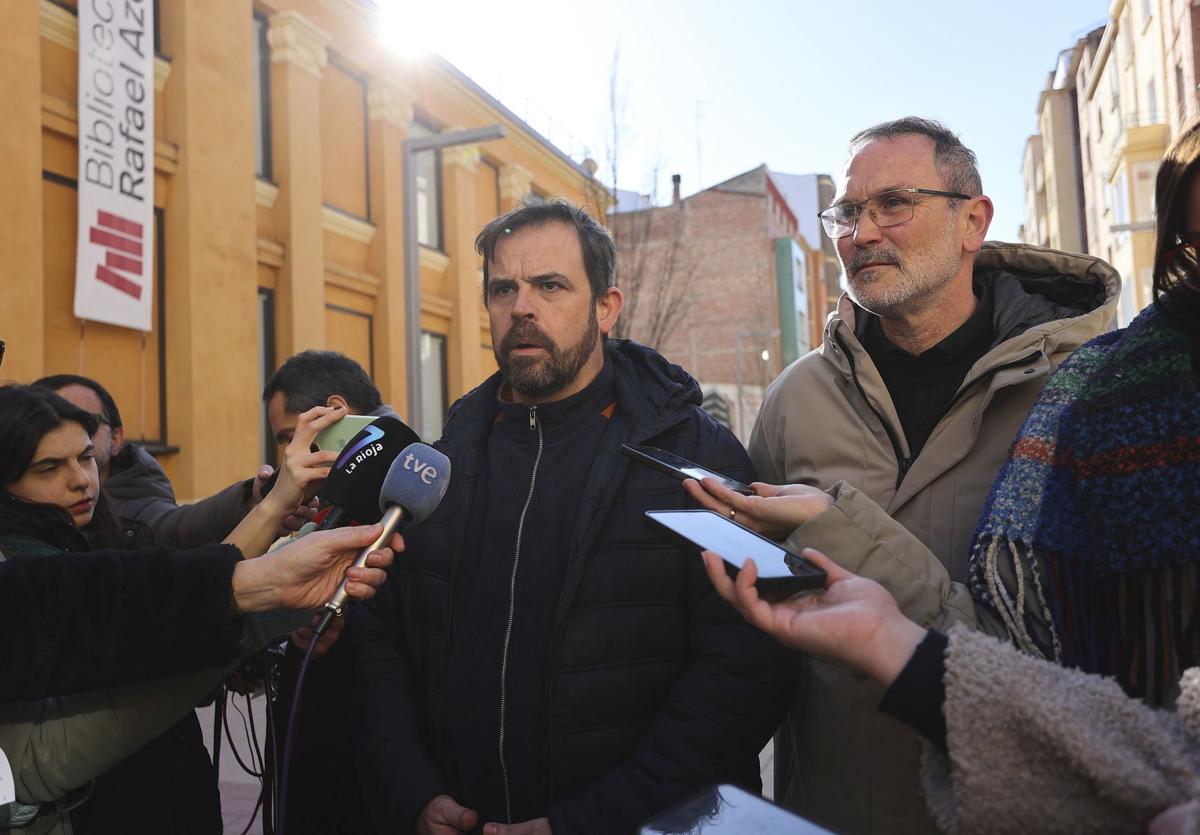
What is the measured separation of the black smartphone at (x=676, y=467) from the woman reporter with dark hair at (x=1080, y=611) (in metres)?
0.08

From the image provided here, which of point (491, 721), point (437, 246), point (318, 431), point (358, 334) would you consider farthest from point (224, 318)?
point (491, 721)

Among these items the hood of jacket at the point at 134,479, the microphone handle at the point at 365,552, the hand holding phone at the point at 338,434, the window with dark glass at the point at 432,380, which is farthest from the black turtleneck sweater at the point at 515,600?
the window with dark glass at the point at 432,380

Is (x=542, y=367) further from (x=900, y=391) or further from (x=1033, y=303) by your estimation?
(x=1033, y=303)

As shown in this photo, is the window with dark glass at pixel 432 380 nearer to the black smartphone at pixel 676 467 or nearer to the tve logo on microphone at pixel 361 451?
the tve logo on microphone at pixel 361 451

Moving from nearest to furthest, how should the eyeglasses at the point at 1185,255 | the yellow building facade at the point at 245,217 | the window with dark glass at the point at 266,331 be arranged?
1. the eyeglasses at the point at 1185,255
2. the yellow building facade at the point at 245,217
3. the window with dark glass at the point at 266,331

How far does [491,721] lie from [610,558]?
497 millimetres

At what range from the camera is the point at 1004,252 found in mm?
2578

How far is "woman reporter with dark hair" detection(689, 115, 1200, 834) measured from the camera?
116 centimetres

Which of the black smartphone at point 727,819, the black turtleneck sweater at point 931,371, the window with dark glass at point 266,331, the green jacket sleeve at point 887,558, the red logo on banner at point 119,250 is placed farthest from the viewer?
the window with dark glass at point 266,331

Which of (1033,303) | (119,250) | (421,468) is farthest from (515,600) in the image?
(119,250)

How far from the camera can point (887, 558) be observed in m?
1.77

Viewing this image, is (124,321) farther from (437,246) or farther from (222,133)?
(437,246)

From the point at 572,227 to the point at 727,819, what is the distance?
193cm

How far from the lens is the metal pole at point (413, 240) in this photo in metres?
8.99
